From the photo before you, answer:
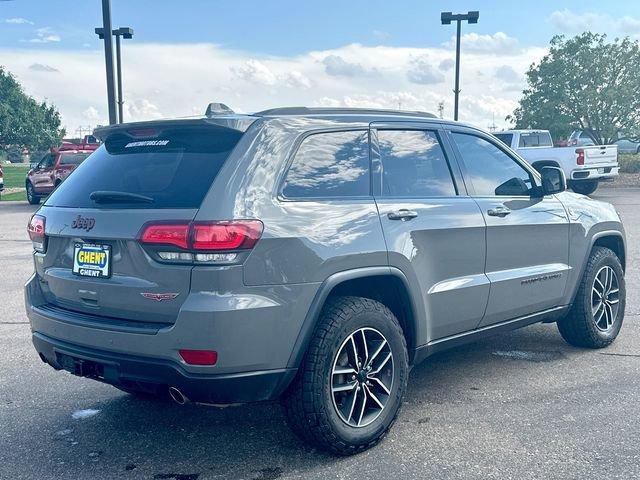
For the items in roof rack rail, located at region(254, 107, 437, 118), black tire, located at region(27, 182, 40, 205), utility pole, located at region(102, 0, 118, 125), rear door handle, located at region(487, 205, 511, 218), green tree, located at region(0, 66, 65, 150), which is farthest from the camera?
green tree, located at region(0, 66, 65, 150)

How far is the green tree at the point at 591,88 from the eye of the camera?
3058 centimetres

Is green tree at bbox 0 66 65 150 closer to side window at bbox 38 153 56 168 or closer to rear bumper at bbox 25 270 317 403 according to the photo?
side window at bbox 38 153 56 168

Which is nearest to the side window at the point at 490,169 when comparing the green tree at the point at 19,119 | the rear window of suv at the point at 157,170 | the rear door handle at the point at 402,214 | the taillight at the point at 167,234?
the rear door handle at the point at 402,214

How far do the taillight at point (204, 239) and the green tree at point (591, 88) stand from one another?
1185 inches

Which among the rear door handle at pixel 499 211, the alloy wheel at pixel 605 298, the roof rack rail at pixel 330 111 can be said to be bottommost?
the alloy wheel at pixel 605 298

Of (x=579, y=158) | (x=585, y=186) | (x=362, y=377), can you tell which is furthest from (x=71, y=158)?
(x=362, y=377)

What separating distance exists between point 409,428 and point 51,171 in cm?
1997

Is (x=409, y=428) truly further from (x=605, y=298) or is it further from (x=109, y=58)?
(x=109, y=58)

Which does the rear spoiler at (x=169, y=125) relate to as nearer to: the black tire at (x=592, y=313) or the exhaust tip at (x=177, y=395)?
the exhaust tip at (x=177, y=395)

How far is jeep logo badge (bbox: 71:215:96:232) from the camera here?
12.3 ft

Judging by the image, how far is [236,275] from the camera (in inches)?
133

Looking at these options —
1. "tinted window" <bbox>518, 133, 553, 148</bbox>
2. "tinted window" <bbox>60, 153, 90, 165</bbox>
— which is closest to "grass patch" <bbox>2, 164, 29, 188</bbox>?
"tinted window" <bbox>60, 153, 90, 165</bbox>

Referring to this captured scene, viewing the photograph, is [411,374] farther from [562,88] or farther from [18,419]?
[562,88]

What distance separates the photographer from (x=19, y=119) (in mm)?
48438
